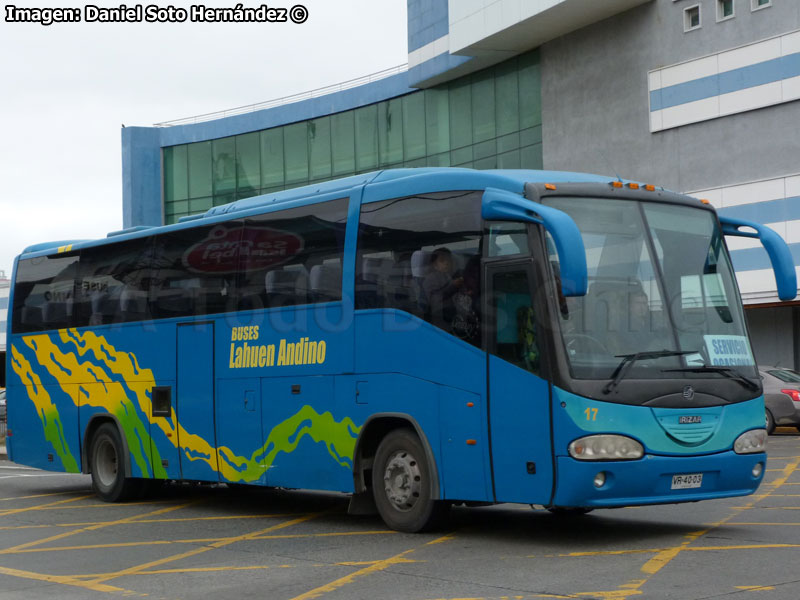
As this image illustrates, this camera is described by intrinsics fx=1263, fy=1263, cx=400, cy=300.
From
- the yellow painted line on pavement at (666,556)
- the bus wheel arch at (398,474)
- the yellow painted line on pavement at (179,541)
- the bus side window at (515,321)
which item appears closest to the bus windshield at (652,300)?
the bus side window at (515,321)

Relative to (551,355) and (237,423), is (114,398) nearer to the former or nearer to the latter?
(237,423)

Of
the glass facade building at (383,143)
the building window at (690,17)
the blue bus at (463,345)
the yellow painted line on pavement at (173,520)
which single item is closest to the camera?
the blue bus at (463,345)

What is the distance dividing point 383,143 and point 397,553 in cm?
3976

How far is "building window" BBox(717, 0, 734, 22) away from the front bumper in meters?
26.8

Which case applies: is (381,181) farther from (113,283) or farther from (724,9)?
(724,9)

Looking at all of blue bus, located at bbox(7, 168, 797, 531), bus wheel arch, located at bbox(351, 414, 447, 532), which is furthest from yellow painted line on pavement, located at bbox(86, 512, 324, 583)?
bus wheel arch, located at bbox(351, 414, 447, 532)

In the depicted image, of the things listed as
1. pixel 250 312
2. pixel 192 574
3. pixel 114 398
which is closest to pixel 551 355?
pixel 192 574

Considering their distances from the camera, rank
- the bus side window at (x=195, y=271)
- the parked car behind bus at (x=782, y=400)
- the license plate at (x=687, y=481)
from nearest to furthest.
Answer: the license plate at (x=687, y=481) → the bus side window at (x=195, y=271) → the parked car behind bus at (x=782, y=400)

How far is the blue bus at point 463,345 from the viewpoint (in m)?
10.4

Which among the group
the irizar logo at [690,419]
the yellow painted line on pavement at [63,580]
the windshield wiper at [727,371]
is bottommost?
the yellow painted line on pavement at [63,580]

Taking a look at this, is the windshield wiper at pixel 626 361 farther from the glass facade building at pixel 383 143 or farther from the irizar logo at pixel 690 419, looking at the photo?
the glass facade building at pixel 383 143

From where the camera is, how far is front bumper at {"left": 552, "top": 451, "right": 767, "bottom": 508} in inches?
401

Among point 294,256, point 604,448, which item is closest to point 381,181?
point 294,256

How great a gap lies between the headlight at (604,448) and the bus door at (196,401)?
5556mm
